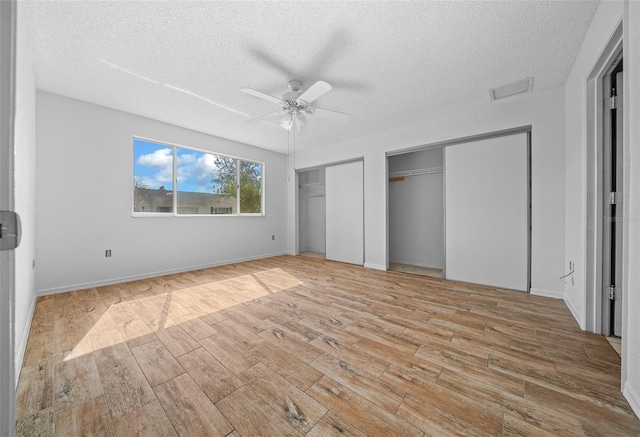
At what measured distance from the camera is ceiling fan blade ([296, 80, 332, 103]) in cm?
230

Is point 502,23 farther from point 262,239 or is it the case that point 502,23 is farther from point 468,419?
point 262,239

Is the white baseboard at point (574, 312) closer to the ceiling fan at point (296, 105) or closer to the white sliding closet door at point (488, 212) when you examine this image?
the white sliding closet door at point (488, 212)

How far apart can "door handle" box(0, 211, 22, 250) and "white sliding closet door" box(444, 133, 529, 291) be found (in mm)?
4243

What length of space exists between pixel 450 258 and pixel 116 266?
509 cm

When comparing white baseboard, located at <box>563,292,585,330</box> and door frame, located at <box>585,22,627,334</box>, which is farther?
white baseboard, located at <box>563,292,585,330</box>

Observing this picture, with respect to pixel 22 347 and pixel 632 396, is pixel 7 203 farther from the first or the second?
pixel 632 396

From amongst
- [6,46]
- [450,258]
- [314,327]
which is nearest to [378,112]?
[450,258]

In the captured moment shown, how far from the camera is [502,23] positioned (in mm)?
2021

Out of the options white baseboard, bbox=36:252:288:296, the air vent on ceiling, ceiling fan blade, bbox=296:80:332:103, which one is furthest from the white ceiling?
white baseboard, bbox=36:252:288:296

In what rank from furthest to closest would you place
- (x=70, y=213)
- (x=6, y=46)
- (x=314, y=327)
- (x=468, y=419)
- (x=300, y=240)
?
(x=300, y=240) < (x=70, y=213) < (x=314, y=327) < (x=468, y=419) < (x=6, y=46)

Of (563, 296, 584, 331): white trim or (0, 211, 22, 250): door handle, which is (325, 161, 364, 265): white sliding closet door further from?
(0, 211, 22, 250): door handle

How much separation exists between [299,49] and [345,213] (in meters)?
3.35

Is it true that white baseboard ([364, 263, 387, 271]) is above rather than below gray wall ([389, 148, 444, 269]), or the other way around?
below

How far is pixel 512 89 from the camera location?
3.04m
